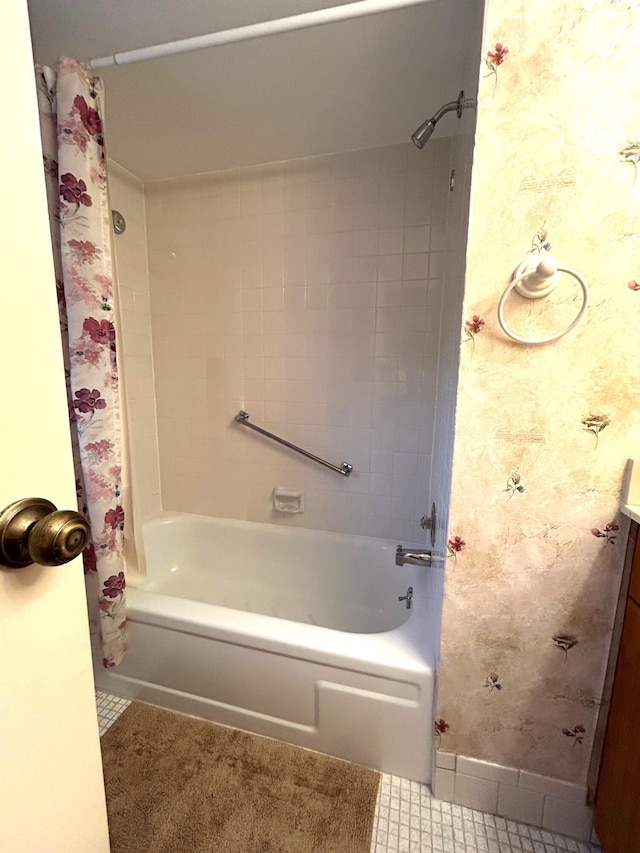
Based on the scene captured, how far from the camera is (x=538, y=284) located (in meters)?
0.80

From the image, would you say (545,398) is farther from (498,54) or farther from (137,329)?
(137,329)

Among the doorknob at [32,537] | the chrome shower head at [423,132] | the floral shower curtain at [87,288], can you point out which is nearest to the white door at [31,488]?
the doorknob at [32,537]

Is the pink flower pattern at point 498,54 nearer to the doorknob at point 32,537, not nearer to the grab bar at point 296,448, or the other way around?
the doorknob at point 32,537

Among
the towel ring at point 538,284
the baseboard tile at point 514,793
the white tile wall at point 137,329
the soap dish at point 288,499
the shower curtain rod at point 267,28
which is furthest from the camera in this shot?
the soap dish at point 288,499

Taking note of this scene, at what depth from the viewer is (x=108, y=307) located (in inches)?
42.1

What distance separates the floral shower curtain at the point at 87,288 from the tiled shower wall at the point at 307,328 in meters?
0.81

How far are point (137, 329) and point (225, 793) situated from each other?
1.92 metres

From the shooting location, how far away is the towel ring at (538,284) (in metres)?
0.75

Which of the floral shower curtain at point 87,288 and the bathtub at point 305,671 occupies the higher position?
the floral shower curtain at point 87,288

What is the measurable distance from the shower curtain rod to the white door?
83cm

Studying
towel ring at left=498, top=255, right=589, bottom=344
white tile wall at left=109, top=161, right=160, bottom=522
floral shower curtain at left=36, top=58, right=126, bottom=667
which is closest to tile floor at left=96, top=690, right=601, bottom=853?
floral shower curtain at left=36, top=58, right=126, bottom=667

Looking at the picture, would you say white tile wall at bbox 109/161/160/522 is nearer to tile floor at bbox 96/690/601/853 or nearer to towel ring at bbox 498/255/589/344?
tile floor at bbox 96/690/601/853

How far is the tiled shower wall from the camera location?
63.8 inches

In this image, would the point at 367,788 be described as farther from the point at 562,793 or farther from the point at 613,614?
the point at 613,614
